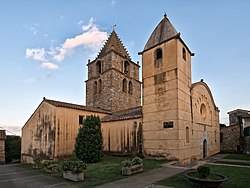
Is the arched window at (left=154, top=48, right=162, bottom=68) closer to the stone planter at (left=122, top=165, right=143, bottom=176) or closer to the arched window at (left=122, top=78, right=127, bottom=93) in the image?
the stone planter at (left=122, top=165, right=143, bottom=176)

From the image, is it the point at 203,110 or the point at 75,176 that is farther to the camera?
the point at 203,110

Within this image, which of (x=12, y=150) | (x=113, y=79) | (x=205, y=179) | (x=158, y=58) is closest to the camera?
(x=205, y=179)

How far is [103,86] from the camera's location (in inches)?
1127

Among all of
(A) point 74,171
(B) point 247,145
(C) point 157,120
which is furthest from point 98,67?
(A) point 74,171

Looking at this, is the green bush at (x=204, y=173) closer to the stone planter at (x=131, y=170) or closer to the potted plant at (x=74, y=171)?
the stone planter at (x=131, y=170)

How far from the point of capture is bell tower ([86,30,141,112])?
91.2 ft

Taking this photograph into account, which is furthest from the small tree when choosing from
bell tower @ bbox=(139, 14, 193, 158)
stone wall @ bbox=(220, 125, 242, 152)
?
stone wall @ bbox=(220, 125, 242, 152)

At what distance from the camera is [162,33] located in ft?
56.6

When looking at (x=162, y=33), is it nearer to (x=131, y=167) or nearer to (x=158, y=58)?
(x=158, y=58)

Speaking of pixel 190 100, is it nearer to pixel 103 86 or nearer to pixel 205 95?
pixel 205 95

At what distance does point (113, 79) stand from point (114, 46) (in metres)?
5.65

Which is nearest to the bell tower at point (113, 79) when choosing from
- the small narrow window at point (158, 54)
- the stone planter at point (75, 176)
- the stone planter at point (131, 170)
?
the small narrow window at point (158, 54)

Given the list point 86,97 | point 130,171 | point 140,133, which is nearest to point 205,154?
point 140,133

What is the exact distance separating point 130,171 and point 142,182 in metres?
1.63
